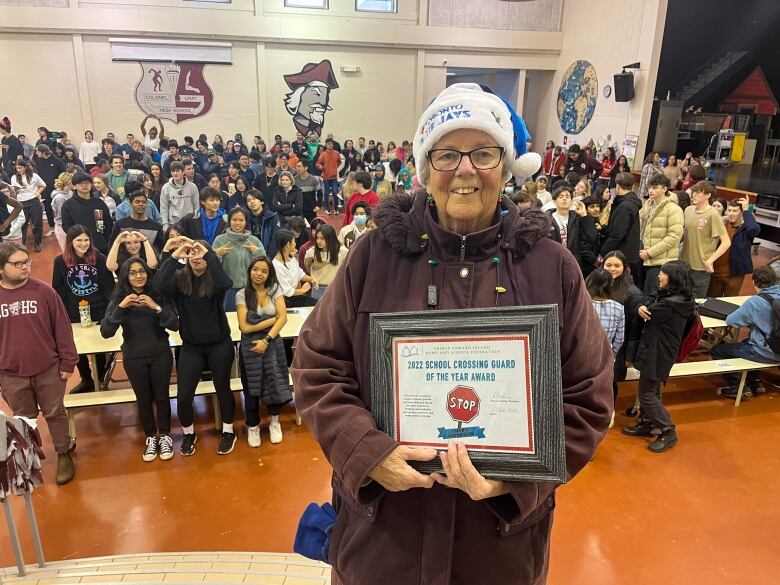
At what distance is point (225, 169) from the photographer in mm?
11375

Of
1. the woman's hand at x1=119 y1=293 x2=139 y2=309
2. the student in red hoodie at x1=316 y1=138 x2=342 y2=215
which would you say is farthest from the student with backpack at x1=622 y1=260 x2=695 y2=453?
the student in red hoodie at x1=316 y1=138 x2=342 y2=215

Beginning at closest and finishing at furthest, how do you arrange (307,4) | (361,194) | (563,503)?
(563,503)
(361,194)
(307,4)

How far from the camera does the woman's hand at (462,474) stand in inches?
45.8

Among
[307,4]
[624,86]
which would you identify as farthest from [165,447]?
[307,4]

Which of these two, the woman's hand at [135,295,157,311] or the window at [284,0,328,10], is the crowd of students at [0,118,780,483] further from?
the window at [284,0,328,10]

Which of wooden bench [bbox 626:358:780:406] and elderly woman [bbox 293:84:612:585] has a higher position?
elderly woman [bbox 293:84:612:585]

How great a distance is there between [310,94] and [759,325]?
14162mm

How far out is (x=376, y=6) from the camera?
1628cm

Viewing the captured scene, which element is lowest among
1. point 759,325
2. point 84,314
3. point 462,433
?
point 759,325

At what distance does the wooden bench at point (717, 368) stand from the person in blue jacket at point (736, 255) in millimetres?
1847

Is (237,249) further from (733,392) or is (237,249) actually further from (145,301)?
(733,392)

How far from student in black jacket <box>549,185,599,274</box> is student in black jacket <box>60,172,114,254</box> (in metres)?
5.19

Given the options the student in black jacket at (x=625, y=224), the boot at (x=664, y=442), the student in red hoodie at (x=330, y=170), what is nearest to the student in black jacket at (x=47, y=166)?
the student in red hoodie at (x=330, y=170)

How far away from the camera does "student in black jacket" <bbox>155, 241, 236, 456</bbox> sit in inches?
153
